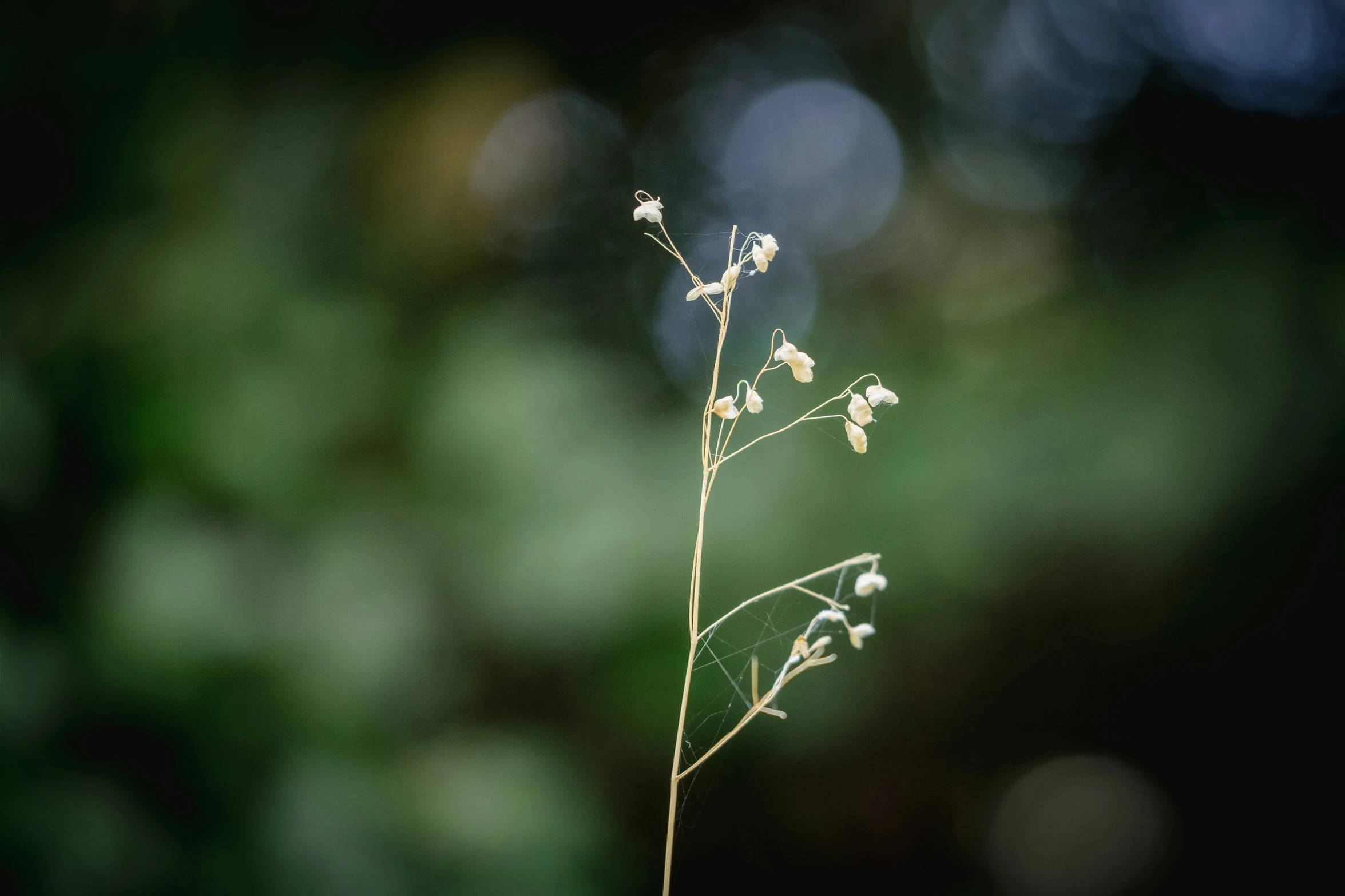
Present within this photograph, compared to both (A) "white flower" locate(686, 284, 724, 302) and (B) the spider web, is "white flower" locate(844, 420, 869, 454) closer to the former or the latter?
(A) "white flower" locate(686, 284, 724, 302)

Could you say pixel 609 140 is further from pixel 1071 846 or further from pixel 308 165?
pixel 1071 846

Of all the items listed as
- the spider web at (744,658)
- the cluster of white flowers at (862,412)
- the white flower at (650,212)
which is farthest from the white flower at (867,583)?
the spider web at (744,658)

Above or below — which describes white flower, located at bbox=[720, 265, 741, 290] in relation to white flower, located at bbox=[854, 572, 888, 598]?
above

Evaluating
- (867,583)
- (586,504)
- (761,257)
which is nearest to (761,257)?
(761,257)

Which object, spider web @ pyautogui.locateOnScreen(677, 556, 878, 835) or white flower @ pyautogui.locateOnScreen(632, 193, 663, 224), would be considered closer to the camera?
white flower @ pyautogui.locateOnScreen(632, 193, 663, 224)

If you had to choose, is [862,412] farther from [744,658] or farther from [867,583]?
[744,658]

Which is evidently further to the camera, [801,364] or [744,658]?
[744,658]

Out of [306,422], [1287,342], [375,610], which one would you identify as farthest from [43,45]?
[1287,342]

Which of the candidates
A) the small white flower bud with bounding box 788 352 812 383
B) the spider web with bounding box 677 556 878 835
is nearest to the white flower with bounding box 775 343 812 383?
the small white flower bud with bounding box 788 352 812 383
